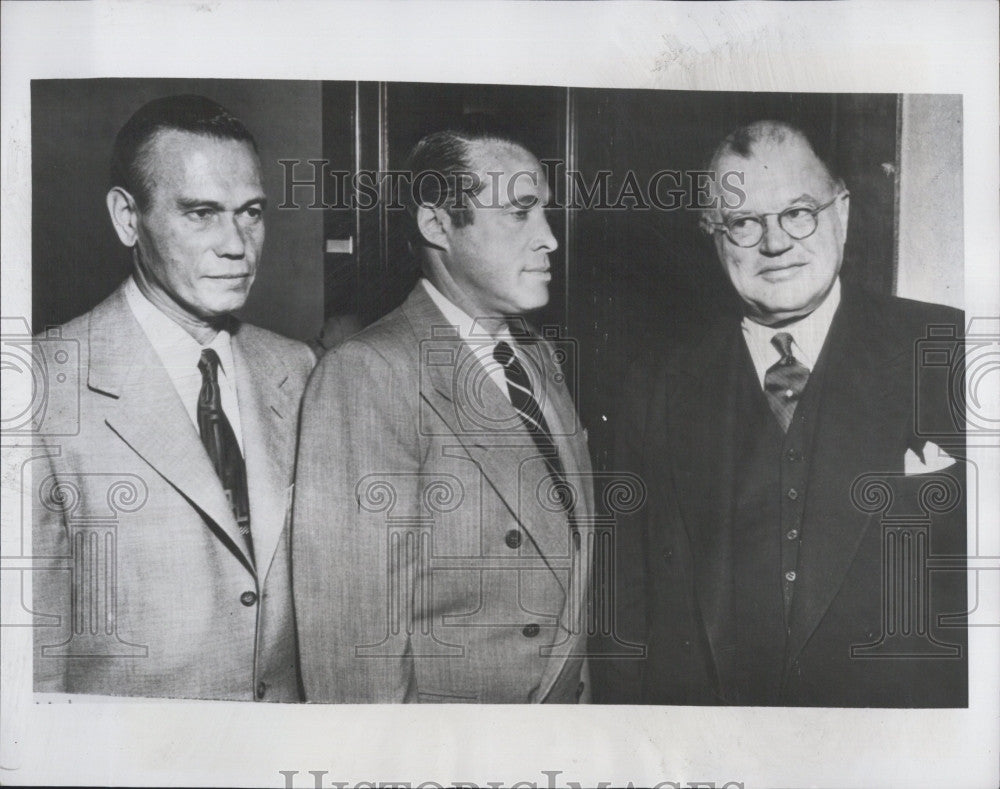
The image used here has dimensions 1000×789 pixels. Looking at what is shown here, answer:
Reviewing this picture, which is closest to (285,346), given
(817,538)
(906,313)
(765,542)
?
(765,542)

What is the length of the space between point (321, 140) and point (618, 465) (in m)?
1.42

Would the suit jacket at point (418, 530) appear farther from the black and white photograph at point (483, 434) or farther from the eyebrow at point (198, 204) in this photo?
the eyebrow at point (198, 204)

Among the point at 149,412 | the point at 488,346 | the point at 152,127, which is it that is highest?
the point at 152,127

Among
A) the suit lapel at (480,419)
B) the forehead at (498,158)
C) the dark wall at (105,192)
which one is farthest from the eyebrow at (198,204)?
the forehead at (498,158)

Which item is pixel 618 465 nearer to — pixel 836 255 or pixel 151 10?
pixel 836 255

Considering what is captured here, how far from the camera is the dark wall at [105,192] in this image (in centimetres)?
276

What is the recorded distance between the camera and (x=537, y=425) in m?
2.77

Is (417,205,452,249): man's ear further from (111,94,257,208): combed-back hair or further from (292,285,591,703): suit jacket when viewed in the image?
(111,94,257,208): combed-back hair

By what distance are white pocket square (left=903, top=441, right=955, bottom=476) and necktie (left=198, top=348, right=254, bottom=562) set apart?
7.01 ft

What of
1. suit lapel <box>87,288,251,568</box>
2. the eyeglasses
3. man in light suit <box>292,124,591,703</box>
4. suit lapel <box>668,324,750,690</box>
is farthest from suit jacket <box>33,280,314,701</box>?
the eyeglasses

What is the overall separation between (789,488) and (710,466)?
0.26 metres

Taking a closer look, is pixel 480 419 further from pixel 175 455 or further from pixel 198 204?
pixel 198 204

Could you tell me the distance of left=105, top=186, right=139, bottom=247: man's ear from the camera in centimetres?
276

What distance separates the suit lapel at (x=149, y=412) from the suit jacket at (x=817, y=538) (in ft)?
4.30
